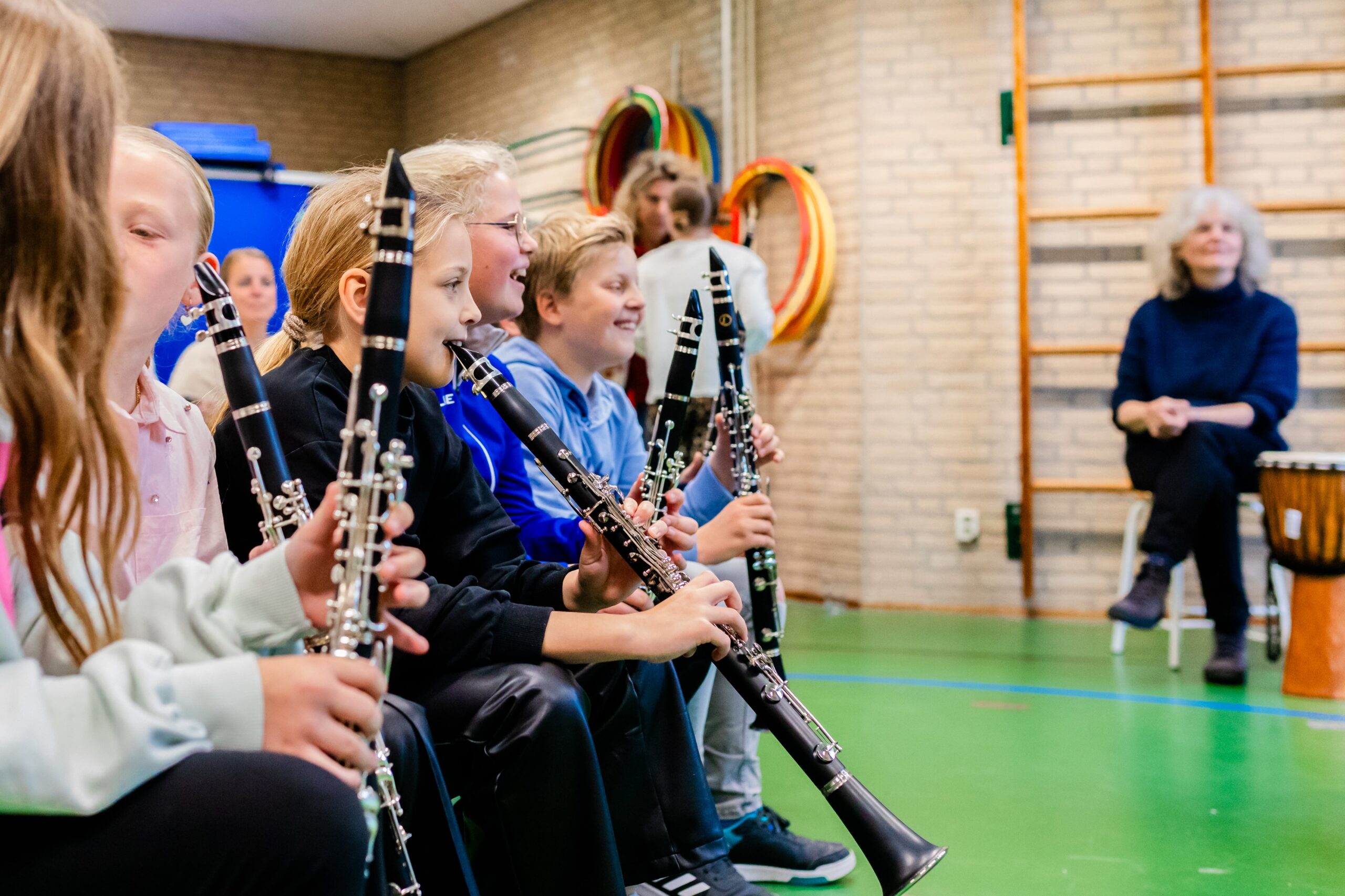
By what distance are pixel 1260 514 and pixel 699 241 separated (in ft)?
7.76

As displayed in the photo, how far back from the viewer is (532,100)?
755 cm

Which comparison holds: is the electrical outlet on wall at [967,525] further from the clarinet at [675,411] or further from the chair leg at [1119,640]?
the clarinet at [675,411]

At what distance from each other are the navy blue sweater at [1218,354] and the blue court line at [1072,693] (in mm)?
982

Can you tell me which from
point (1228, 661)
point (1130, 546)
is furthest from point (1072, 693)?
point (1130, 546)

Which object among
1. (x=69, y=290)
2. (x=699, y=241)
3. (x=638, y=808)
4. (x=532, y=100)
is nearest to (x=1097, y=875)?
(x=638, y=808)

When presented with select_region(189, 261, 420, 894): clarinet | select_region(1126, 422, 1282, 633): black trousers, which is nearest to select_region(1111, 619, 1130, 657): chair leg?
select_region(1126, 422, 1282, 633): black trousers

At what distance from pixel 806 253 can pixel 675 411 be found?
3377mm

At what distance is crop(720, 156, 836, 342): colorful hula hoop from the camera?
5.37 m

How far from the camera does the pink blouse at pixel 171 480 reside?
4.49 feet

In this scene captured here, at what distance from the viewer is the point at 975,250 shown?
5.21m

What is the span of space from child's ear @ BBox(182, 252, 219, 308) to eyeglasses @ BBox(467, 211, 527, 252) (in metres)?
0.66

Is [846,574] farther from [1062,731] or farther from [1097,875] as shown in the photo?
[1097,875]

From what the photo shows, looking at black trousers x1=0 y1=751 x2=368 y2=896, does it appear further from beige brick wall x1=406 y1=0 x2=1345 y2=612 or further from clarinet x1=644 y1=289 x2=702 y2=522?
beige brick wall x1=406 y1=0 x2=1345 y2=612

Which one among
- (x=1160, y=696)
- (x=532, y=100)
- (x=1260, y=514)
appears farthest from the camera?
(x=532, y=100)
